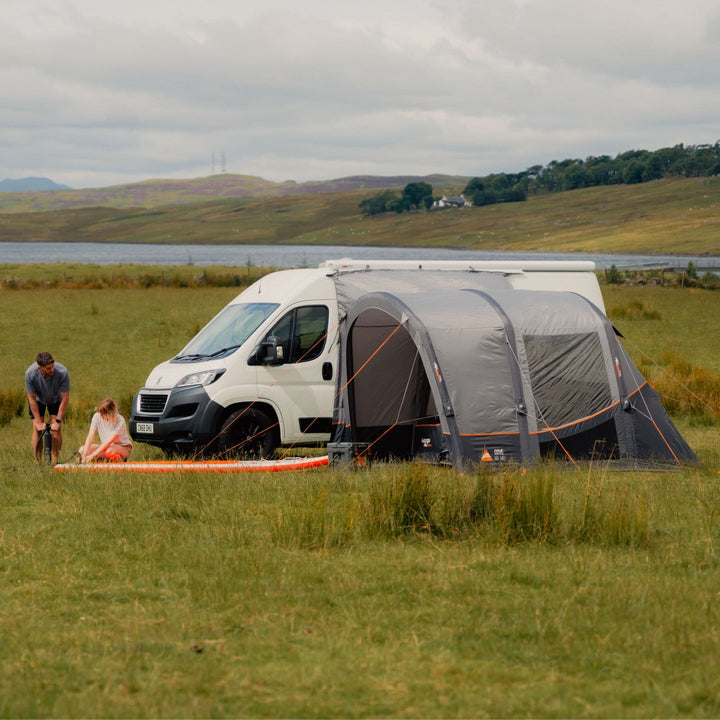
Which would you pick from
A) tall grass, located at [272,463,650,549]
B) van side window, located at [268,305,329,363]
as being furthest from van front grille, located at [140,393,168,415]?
tall grass, located at [272,463,650,549]

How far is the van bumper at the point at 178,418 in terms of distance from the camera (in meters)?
12.9

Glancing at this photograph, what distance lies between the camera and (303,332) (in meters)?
13.7

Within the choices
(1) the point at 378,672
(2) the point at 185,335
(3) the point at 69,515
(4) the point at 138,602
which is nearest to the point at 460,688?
(1) the point at 378,672

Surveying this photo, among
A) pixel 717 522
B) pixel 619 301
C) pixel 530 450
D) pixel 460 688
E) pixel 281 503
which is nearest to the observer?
pixel 460 688

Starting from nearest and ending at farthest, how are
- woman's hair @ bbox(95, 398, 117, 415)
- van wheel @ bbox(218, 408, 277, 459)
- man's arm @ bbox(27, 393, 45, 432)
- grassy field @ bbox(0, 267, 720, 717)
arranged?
grassy field @ bbox(0, 267, 720, 717) < woman's hair @ bbox(95, 398, 117, 415) < man's arm @ bbox(27, 393, 45, 432) < van wheel @ bbox(218, 408, 277, 459)

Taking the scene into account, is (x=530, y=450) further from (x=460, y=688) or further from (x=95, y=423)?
(x=460, y=688)

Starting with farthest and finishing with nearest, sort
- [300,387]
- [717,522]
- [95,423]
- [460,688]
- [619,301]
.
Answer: [619,301], [300,387], [95,423], [717,522], [460,688]

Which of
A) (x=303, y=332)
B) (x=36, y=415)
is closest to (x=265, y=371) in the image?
(x=303, y=332)

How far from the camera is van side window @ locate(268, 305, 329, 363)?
44.6 ft

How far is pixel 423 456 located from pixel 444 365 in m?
1.97

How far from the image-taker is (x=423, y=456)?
13.0 meters

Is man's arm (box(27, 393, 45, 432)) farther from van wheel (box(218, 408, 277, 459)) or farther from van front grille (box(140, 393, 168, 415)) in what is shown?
van wheel (box(218, 408, 277, 459))

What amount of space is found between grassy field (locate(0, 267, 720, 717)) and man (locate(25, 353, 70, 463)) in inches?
57.0

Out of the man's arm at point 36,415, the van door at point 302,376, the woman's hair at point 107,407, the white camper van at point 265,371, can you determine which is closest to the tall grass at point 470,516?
the woman's hair at point 107,407
